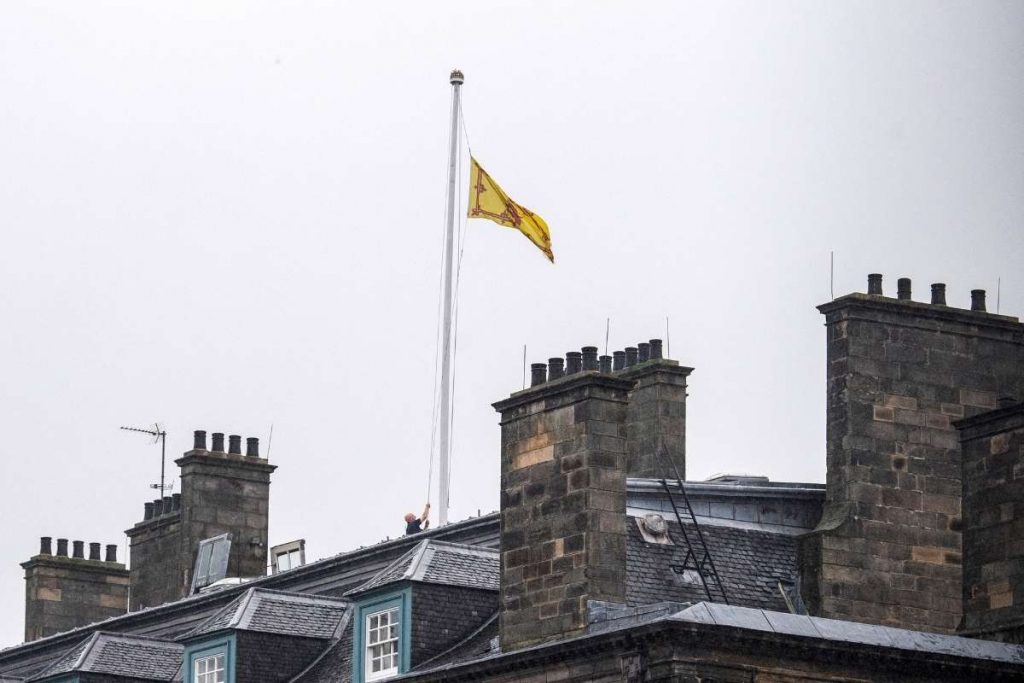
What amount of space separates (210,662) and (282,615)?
152 centimetres

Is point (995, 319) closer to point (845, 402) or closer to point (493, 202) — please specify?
point (845, 402)

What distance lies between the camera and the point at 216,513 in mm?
57438

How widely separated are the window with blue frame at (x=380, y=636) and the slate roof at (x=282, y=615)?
3.12m

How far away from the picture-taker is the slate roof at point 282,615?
1784 inches

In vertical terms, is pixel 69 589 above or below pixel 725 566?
above

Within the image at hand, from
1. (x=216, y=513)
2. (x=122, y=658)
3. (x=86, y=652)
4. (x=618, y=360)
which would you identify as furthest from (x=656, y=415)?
(x=216, y=513)

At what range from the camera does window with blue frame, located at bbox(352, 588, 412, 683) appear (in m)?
41.6

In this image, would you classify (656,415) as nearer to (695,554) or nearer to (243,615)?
(695,554)

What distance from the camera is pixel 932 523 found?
131 feet

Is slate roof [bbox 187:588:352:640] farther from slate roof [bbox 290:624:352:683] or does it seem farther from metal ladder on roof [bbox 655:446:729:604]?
metal ladder on roof [bbox 655:446:729:604]

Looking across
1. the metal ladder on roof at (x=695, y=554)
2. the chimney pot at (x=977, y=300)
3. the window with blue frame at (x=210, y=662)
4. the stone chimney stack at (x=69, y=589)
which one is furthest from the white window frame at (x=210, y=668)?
the stone chimney stack at (x=69, y=589)

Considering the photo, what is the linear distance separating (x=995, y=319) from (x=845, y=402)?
10.5 feet

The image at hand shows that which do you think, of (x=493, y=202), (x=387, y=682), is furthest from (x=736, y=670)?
(x=493, y=202)

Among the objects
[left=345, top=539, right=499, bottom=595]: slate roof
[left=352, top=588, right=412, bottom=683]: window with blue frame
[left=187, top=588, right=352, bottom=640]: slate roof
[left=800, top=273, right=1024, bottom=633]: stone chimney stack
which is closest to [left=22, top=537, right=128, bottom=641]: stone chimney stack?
[left=187, top=588, right=352, bottom=640]: slate roof
